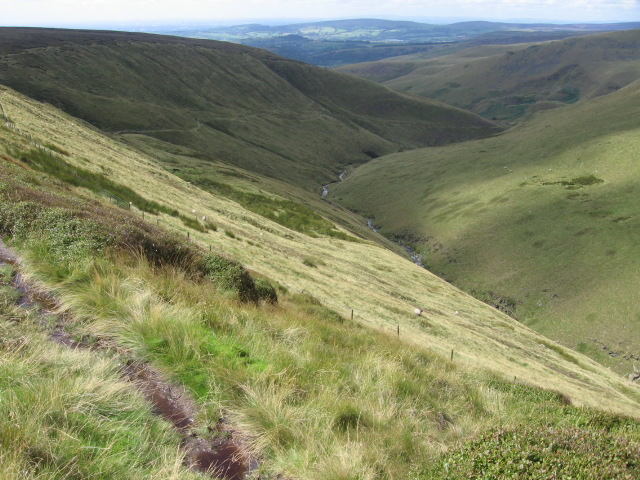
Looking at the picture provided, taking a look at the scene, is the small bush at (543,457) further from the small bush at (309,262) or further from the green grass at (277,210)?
the green grass at (277,210)

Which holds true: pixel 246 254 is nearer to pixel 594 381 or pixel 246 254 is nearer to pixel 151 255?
pixel 151 255

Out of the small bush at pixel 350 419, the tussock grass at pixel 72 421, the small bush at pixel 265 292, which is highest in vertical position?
the tussock grass at pixel 72 421

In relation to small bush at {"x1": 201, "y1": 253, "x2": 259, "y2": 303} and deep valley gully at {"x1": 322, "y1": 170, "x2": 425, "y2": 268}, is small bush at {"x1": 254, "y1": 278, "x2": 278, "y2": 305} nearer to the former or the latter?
small bush at {"x1": 201, "y1": 253, "x2": 259, "y2": 303}

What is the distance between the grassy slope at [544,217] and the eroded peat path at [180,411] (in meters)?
A: 71.3

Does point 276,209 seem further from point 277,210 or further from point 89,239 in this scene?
point 89,239

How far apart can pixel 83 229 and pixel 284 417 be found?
10.0 meters

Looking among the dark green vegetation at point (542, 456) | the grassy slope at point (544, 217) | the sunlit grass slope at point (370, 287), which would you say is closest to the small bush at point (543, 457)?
the dark green vegetation at point (542, 456)

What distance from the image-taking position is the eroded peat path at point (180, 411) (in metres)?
6.68

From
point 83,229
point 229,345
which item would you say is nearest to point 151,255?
point 83,229

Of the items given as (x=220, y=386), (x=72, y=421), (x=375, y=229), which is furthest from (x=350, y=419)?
(x=375, y=229)

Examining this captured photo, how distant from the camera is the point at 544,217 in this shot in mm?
99000

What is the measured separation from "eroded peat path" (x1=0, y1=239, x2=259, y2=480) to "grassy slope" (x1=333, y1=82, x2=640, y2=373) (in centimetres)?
7129

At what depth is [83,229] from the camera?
45.3ft

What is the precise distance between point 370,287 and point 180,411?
38.2 metres
